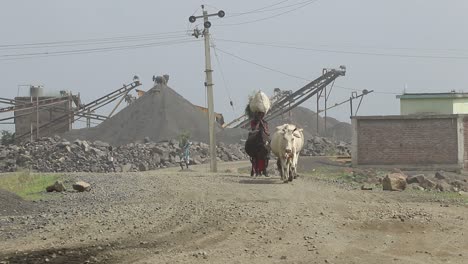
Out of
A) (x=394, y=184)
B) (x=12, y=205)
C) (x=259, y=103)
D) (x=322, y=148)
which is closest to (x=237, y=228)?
(x=12, y=205)

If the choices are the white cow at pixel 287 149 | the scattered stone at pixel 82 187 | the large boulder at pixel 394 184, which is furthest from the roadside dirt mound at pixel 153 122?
the scattered stone at pixel 82 187

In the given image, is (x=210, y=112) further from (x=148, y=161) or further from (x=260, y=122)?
(x=260, y=122)

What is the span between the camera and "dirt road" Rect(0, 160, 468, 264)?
1004 cm

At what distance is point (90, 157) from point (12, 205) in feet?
105

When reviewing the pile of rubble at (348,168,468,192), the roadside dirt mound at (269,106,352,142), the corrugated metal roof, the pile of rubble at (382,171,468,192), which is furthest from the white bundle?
the roadside dirt mound at (269,106,352,142)

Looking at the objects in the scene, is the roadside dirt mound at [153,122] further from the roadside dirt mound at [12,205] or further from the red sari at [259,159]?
the roadside dirt mound at [12,205]

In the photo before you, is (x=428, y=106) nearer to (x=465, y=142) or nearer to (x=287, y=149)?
(x=465, y=142)

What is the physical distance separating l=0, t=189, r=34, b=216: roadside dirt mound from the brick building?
25814mm

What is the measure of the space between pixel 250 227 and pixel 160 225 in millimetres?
1582

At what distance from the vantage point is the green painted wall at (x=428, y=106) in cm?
5562

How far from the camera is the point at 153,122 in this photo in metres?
61.9

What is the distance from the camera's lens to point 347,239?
36.9 ft

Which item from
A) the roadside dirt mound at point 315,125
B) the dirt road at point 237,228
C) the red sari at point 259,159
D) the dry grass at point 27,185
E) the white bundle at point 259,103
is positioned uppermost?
the roadside dirt mound at point 315,125

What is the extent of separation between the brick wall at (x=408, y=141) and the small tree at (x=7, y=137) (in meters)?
37.8
